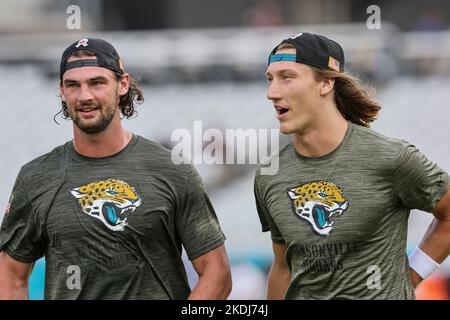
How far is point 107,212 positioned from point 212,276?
0.61 metres

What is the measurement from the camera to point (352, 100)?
5.30 metres

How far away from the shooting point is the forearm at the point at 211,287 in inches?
203

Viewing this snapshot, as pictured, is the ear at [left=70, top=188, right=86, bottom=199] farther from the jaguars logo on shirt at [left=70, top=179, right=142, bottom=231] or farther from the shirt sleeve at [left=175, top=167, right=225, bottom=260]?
the shirt sleeve at [left=175, top=167, right=225, bottom=260]

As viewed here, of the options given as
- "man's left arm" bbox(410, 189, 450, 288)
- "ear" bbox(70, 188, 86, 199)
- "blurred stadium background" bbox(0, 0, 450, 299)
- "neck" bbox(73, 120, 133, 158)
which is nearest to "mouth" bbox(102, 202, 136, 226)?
"ear" bbox(70, 188, 86, 199)

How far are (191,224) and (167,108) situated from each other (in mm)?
9849

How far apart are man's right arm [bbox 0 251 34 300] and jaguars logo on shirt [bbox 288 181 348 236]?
1465 mm

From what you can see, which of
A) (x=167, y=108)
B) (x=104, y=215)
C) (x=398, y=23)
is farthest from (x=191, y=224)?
(x=398, y=23)

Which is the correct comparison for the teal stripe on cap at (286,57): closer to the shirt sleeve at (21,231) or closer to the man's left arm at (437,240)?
the man's left arm at (437,240)

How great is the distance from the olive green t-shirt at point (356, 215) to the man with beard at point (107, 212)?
45cm

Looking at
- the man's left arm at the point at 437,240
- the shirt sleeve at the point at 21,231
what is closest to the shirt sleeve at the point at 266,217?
the man's left arm at the point at 437,240

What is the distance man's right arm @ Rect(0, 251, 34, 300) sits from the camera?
17.6ft

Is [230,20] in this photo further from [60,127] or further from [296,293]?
[296,293]

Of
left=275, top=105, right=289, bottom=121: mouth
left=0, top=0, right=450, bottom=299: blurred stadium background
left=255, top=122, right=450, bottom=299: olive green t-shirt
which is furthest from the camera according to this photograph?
left=0, top=0, right=450, bottom=299: blurred stadium background
